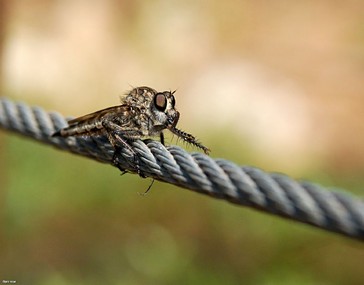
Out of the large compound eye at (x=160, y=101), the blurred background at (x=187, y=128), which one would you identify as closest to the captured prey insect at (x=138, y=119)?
the large compound eye at (x=160, y=101)

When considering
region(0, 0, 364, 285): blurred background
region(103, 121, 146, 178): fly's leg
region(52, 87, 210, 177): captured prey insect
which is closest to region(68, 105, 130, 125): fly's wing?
region(52, 87, 210, 177): captured prey insect

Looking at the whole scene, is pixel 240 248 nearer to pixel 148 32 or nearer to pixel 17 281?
pixel 17 281

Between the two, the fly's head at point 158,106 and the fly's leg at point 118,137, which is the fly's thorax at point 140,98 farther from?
the fly's leg at point 118,137

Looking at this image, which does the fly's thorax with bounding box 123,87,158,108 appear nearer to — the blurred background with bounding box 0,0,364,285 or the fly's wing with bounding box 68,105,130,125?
the fly's wing with bounding box 68,105,130,125

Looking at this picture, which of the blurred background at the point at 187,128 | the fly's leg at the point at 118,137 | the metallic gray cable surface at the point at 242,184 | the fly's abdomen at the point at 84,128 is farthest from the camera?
the blurred background at the point at 187,128

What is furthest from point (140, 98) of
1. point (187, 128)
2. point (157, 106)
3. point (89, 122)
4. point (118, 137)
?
point (187, 128)

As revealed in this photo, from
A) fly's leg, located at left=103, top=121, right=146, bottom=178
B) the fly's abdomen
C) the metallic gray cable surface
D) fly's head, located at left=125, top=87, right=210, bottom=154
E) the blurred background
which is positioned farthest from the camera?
the blurred background
